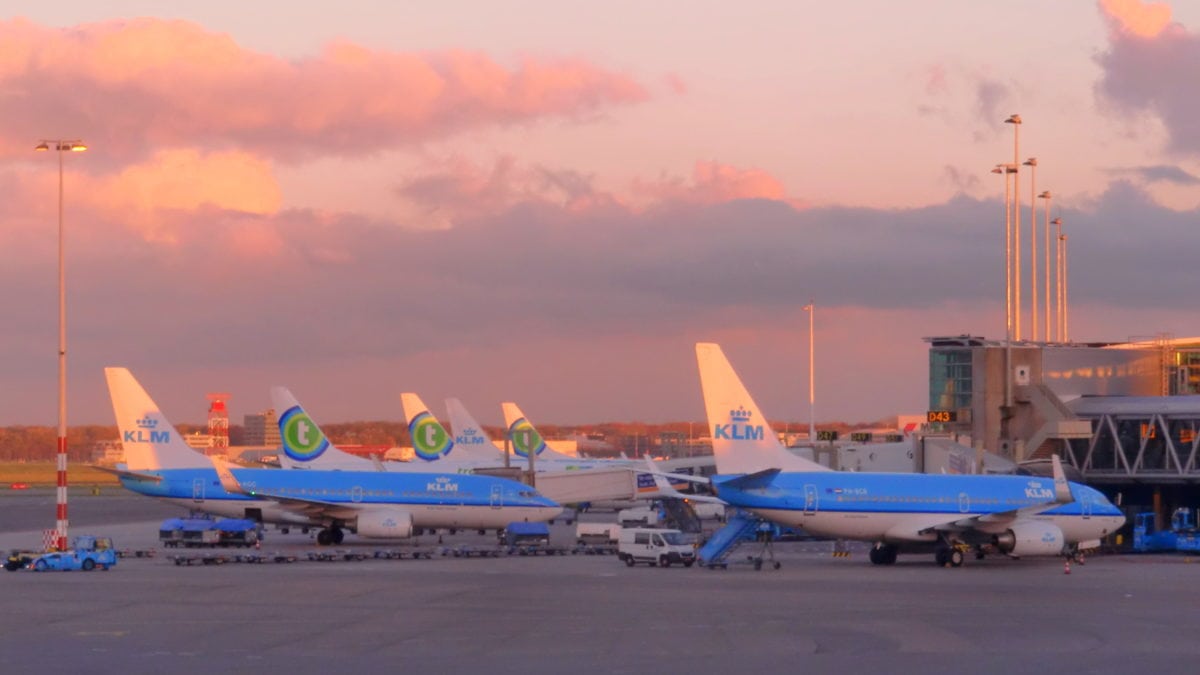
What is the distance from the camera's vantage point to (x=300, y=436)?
85.5 meters

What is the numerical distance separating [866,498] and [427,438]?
2515 inches

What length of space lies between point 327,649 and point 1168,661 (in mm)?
15048

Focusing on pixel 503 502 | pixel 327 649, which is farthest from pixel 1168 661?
pixel 503 502

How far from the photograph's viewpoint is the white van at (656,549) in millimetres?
54500

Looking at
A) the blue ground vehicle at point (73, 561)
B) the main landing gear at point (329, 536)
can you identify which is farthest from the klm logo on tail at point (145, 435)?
the blue ground vehicle at point (73, 561)

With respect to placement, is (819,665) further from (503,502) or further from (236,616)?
(503,502)

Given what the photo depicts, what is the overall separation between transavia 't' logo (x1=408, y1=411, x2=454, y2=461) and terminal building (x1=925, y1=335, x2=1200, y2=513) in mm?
47243

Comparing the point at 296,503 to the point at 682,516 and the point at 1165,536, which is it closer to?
the point at 682,516

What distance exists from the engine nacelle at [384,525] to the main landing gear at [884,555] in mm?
20291

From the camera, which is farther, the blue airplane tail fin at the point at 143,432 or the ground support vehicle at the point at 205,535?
the blue airplane tail fin at the point at 143,432

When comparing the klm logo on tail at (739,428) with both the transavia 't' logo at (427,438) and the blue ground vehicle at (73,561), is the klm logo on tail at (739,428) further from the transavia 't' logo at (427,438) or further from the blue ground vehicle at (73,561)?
the transavia 't' logo at (427,438)

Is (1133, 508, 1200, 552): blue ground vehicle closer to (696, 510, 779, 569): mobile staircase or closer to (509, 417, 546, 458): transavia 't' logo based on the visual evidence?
(696, 510, 779, 569): mobile staircase

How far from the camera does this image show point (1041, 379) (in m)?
74.1

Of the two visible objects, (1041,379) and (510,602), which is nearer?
(510,602)
